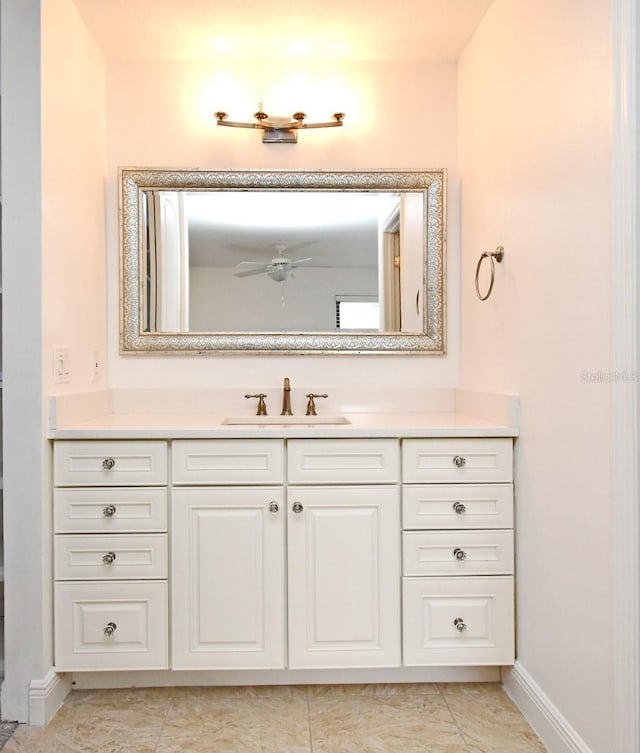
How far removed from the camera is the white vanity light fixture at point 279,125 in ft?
8.21

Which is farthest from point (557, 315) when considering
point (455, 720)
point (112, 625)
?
point (112, 625)

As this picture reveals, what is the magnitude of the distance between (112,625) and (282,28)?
7.11 feet

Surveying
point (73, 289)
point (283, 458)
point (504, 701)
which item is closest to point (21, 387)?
point (73, 289)

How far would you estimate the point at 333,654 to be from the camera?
2.01 m

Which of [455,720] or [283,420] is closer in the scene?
[455,720]

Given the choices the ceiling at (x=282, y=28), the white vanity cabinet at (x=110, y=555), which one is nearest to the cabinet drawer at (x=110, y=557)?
the white vanity cabinet at (x=110, y=555)

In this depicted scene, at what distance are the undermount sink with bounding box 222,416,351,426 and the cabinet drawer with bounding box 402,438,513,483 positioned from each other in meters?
0.36

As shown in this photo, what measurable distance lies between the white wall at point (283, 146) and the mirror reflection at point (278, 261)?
133mm

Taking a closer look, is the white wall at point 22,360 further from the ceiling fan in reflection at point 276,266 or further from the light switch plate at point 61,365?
the ceiling fan in reflection at point 276,266

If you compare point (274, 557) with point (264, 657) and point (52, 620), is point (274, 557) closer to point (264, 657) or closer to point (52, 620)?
point (264, 657)

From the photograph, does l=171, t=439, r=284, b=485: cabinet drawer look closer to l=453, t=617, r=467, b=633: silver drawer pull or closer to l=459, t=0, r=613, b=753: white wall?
l=453, t=617, r=467, b=633: silver drawer pull

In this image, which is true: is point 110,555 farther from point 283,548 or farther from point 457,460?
point 457,460

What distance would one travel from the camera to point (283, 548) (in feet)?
6.61

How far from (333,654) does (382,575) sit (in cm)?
29
